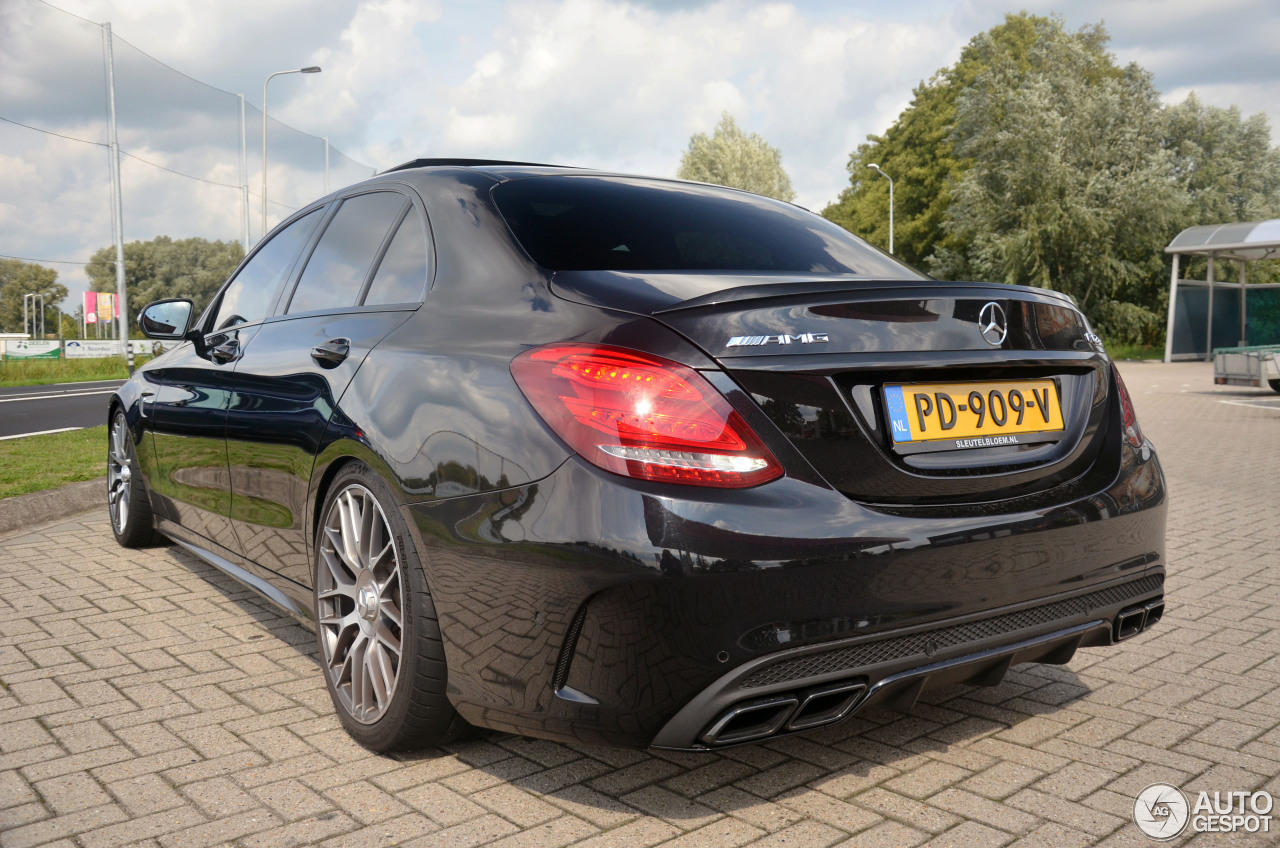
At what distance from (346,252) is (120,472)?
105 inches

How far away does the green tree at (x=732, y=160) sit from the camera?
209 ft

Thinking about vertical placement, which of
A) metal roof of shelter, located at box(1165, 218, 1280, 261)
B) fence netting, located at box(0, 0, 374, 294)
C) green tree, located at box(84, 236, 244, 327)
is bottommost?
metal roof of shelter, located at box(1165, 218, 1280, 261)

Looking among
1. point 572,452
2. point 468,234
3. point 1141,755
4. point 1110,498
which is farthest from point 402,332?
point 1141,755

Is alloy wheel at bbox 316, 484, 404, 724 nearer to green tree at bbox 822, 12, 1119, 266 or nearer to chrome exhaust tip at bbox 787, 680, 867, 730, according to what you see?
chrome exhaust tip at bbox 787, 680, 867, 730

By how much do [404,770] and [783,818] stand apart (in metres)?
0.98

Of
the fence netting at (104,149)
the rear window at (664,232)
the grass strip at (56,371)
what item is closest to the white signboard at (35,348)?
the fence netting at (104,149)

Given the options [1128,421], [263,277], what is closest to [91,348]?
[263,277]

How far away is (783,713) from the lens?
89.3 inches

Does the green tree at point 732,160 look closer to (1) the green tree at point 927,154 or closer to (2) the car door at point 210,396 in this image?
(1) the green tree at point 927,154

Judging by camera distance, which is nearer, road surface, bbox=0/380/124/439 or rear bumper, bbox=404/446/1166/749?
rear bumper, bbox=404/446/1166/749

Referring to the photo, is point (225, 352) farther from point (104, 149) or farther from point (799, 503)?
point (104, 149)

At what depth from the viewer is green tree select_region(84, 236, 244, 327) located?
38.8 m

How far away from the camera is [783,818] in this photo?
8.27 feet

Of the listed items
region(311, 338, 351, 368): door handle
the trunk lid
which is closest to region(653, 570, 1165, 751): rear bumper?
the trunk lid
